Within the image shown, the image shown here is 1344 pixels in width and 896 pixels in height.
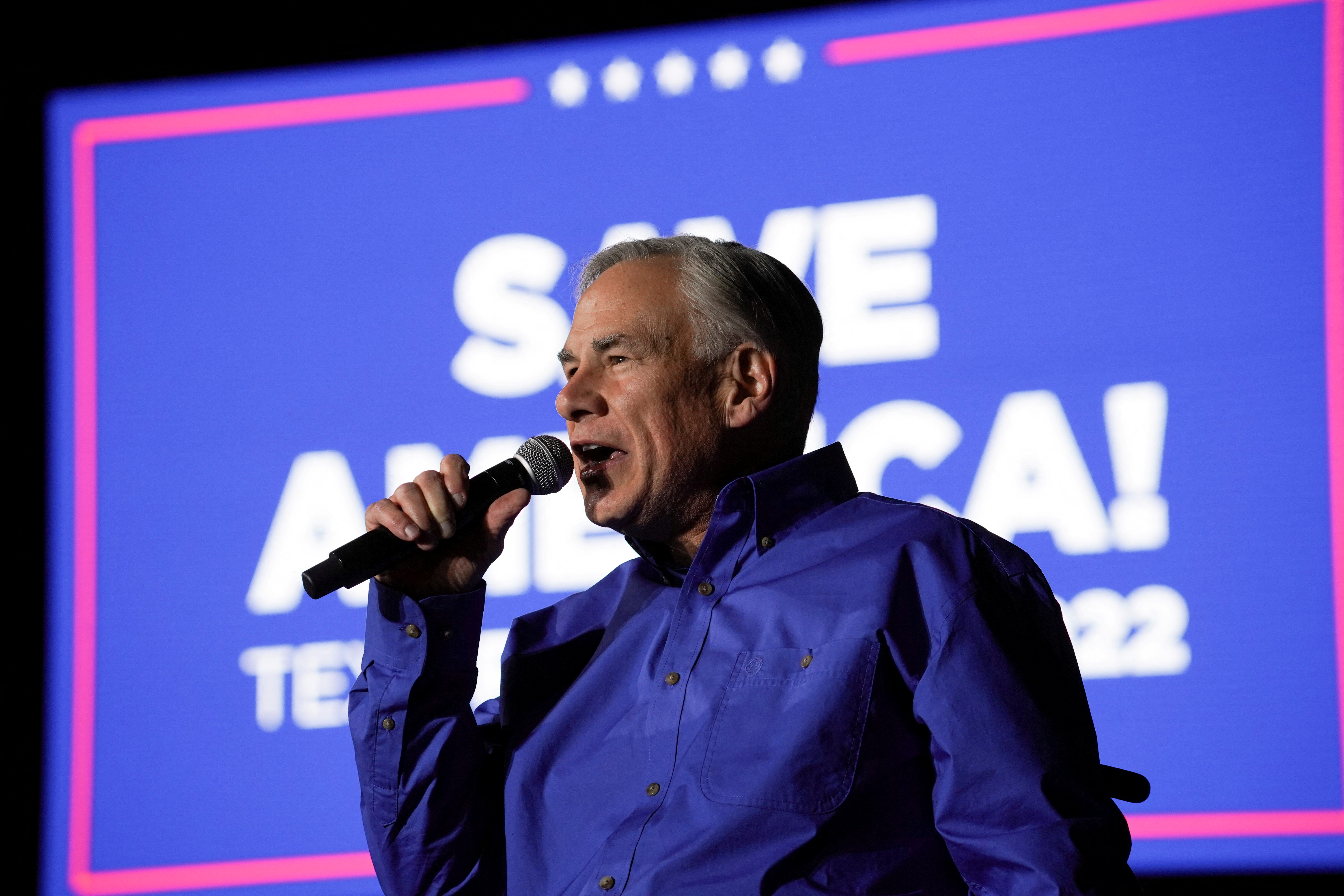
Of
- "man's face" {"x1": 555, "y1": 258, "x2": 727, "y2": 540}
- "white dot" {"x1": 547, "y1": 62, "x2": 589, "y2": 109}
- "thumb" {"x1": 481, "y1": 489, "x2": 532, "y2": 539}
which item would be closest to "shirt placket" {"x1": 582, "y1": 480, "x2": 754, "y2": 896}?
"man's face" {"x1": 555, "y1": 258, "x2": 727, "y2": 540}

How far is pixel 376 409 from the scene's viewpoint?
2650 mm

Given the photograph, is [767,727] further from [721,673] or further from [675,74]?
[675,74]

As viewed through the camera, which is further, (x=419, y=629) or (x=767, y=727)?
(x=419, y=629)

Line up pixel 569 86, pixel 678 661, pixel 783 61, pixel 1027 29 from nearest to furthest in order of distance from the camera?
pixel 678 661, pixel 1027 29, pixel 783 61, pixel 569 86

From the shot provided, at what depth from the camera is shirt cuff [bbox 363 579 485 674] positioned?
5.20ft

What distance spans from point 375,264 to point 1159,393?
1.59 m

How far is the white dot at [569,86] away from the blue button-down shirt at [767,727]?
1333 millimetres

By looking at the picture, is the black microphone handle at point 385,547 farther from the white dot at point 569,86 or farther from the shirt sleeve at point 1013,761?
the white dot at point 569,86

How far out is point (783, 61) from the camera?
2.62 m

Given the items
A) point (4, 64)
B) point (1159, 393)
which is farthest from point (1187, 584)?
point (4, 64)

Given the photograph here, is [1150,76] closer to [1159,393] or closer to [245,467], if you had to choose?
[1159,393]

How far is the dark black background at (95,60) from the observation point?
2809 mm

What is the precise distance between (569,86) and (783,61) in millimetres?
461

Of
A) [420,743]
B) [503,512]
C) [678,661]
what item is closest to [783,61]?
[503,512]
